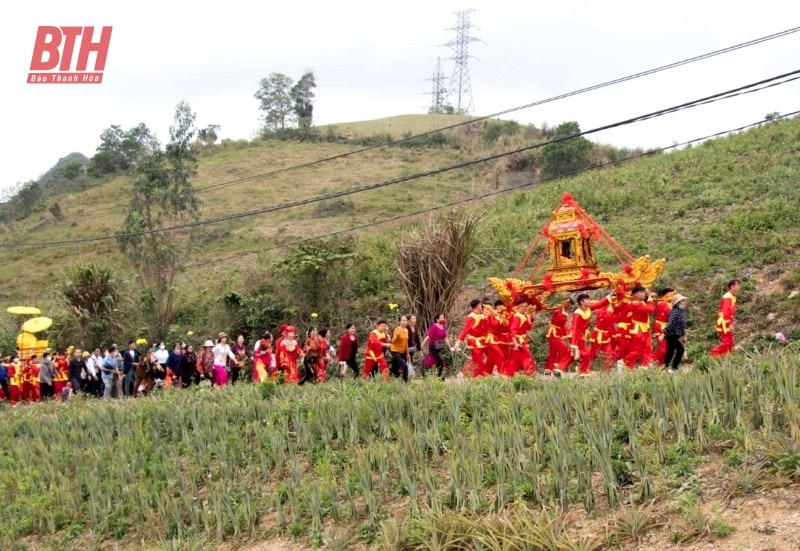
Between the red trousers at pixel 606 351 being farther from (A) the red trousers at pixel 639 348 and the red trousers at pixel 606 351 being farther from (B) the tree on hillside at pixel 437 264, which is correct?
(B) the tree on hillside at pixel 437 264

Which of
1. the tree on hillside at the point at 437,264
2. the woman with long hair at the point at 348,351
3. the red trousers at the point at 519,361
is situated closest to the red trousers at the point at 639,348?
the red trousers at the point at 519,361

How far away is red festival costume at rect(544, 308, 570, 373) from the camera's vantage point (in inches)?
603

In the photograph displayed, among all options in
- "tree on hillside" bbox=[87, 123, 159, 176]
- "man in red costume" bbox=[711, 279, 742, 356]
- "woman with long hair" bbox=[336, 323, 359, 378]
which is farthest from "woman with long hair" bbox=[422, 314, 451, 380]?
"tree on hillside" bbox=[87, 123, 159, 176]

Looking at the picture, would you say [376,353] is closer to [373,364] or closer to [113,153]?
[373,364]

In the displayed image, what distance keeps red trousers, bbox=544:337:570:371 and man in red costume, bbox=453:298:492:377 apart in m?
1.15

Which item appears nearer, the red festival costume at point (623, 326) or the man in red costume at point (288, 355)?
the red festival costume at point (623, 326)

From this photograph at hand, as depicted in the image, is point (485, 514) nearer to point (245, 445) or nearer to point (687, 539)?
point (687, 539)

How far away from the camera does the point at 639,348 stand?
47.6 feet

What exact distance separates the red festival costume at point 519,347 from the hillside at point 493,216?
4.80 meters

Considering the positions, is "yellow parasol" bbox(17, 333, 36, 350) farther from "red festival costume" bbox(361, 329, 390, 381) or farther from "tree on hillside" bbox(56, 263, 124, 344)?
"red festival costume" bbox(361, 329, 390, 381)

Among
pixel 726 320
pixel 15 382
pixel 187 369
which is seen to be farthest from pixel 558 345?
pixel 15 382

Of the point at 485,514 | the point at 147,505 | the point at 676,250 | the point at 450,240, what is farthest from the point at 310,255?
the point at 485,514

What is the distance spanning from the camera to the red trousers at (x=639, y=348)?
14.5m

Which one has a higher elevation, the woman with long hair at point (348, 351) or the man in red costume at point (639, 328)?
the man in red costume at point (639, 328)
